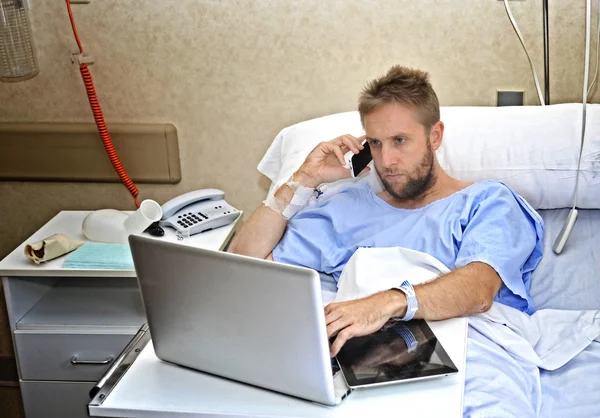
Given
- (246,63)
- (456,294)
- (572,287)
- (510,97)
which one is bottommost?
(572,287)

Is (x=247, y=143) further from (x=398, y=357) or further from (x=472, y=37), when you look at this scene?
(x=398, y=357)

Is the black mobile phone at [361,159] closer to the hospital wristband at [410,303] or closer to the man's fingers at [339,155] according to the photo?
the man's fingers at [339,155]

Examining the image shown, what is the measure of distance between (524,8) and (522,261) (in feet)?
2.63

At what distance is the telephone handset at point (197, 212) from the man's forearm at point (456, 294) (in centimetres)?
82

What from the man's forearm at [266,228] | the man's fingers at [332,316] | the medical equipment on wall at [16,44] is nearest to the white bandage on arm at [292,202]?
the man's forearm at [266,228]

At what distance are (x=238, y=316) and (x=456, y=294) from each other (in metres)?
0.54

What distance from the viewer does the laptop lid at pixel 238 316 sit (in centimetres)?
131

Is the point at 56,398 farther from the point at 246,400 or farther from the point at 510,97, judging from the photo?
the point at 510,97

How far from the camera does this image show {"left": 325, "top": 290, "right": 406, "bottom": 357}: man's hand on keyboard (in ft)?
4.97

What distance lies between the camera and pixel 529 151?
6.88 feet

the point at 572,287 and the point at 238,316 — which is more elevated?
the point at 238,316

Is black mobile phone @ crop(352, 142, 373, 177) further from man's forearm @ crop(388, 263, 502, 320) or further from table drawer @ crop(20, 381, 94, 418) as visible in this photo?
table drawer @ crop(20, 381, 94, 418)

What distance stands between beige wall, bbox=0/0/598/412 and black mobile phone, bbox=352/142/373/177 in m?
0.40

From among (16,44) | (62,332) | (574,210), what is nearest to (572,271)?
(574,210)
